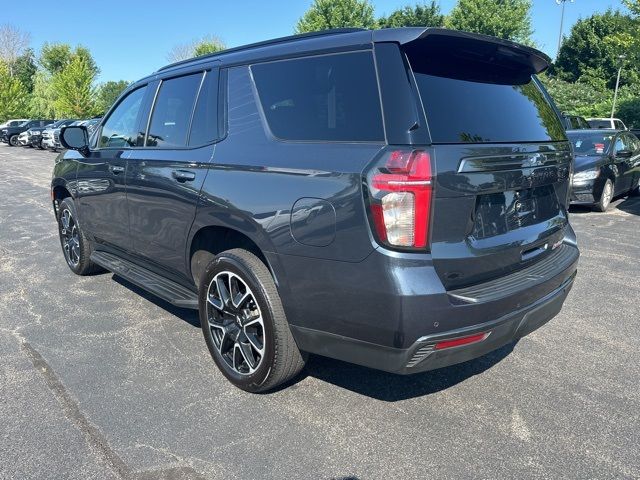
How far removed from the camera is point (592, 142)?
9828mm

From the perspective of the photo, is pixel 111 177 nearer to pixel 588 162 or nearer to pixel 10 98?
pixel 588 162

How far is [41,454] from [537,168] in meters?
2.92

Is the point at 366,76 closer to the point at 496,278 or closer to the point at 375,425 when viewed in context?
the point at 496,278

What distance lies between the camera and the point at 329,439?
2662mm

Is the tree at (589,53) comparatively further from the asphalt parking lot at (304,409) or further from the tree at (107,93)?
the asphalt parking lot at (304,409)

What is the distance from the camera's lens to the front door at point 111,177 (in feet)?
13.8

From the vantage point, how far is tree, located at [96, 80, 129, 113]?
1790 inches

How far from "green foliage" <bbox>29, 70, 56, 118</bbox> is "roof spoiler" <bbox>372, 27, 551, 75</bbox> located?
56132mm

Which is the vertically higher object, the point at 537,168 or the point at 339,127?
the point at 339,127

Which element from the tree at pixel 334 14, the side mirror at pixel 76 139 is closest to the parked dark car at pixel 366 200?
the side mirror at pixel 76 139

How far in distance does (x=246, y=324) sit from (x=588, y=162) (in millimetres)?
8280

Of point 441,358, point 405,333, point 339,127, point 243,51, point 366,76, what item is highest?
point 243,51

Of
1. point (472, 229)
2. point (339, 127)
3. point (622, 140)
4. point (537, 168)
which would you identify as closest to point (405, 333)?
point (472, 229)

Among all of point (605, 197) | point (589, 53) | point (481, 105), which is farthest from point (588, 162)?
point (589, 53)
